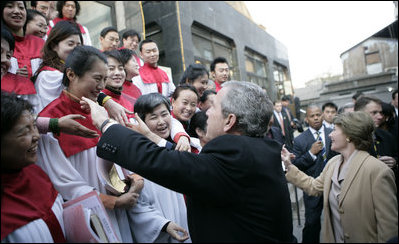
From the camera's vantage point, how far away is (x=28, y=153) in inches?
47.1

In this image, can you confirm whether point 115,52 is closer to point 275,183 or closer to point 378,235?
point 275,183

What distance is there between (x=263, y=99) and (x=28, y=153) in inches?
48.9

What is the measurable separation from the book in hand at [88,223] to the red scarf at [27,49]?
1.70 metres

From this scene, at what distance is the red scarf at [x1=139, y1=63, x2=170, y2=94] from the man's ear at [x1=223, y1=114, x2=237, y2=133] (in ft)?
8.48

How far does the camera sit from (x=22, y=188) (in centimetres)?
115

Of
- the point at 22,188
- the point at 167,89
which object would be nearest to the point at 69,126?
the point at 22,188

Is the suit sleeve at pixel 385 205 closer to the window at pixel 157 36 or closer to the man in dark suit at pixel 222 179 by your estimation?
the man in dark suit at pixel 222 179

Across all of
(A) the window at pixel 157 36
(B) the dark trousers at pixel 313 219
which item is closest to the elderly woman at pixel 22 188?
(B) the dark trousers at pixel 313 219

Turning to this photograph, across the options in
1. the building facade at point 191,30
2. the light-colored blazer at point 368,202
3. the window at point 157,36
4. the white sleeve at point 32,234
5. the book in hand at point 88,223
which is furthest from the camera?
the window at point 157,36

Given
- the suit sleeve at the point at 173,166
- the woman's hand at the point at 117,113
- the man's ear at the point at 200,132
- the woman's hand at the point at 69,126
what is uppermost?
the woman's hand at the point at 117,113

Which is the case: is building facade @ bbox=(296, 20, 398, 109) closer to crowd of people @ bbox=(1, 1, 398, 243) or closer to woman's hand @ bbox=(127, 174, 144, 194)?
crowd of people @ bbox=(1, 1, 398, 243)

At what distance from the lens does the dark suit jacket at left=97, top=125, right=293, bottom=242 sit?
1.27 metres

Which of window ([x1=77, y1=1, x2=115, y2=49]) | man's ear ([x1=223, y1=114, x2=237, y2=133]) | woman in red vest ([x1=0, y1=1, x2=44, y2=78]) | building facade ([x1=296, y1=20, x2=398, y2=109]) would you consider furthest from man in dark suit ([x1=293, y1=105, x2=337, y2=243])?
building facade ([x1=296, y1=20, x2=398, y2=109])

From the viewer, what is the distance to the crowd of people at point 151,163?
1.22 metres
